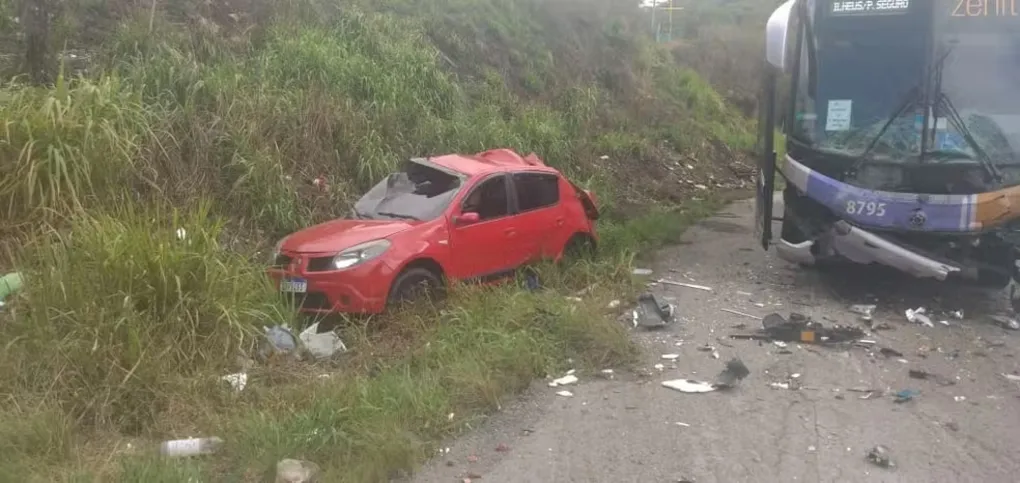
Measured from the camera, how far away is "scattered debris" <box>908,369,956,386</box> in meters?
6.54

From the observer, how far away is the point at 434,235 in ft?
27.4

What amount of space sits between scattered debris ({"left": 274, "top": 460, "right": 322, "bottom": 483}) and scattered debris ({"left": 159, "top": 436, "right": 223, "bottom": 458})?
1.92ft

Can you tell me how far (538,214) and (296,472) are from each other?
5.30 m

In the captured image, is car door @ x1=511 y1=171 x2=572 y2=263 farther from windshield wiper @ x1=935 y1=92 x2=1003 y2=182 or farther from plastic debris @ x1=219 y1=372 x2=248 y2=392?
windshield wiper @ x1=935 y1=92 x2=1003 y2=182

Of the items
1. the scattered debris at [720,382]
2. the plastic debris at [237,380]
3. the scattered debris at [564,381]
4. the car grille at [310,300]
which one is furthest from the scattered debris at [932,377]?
the plastic debris at [237,380]

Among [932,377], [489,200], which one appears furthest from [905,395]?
[489,200]

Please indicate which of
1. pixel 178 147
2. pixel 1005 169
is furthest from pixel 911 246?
pixel 178 147

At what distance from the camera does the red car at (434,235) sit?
306 inches

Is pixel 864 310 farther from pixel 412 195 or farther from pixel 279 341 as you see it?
pixel 279 341

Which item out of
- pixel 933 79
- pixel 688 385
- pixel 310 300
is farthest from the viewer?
pixel 933 79

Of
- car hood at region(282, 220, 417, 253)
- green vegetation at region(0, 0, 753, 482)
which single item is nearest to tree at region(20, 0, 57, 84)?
green vegetation at region(0, 0, 753, 482)

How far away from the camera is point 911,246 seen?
27.0ft

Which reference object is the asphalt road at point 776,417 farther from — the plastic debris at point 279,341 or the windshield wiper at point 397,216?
the windshield wiper at point 397,216

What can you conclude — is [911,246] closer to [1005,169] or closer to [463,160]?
[1005,169]
